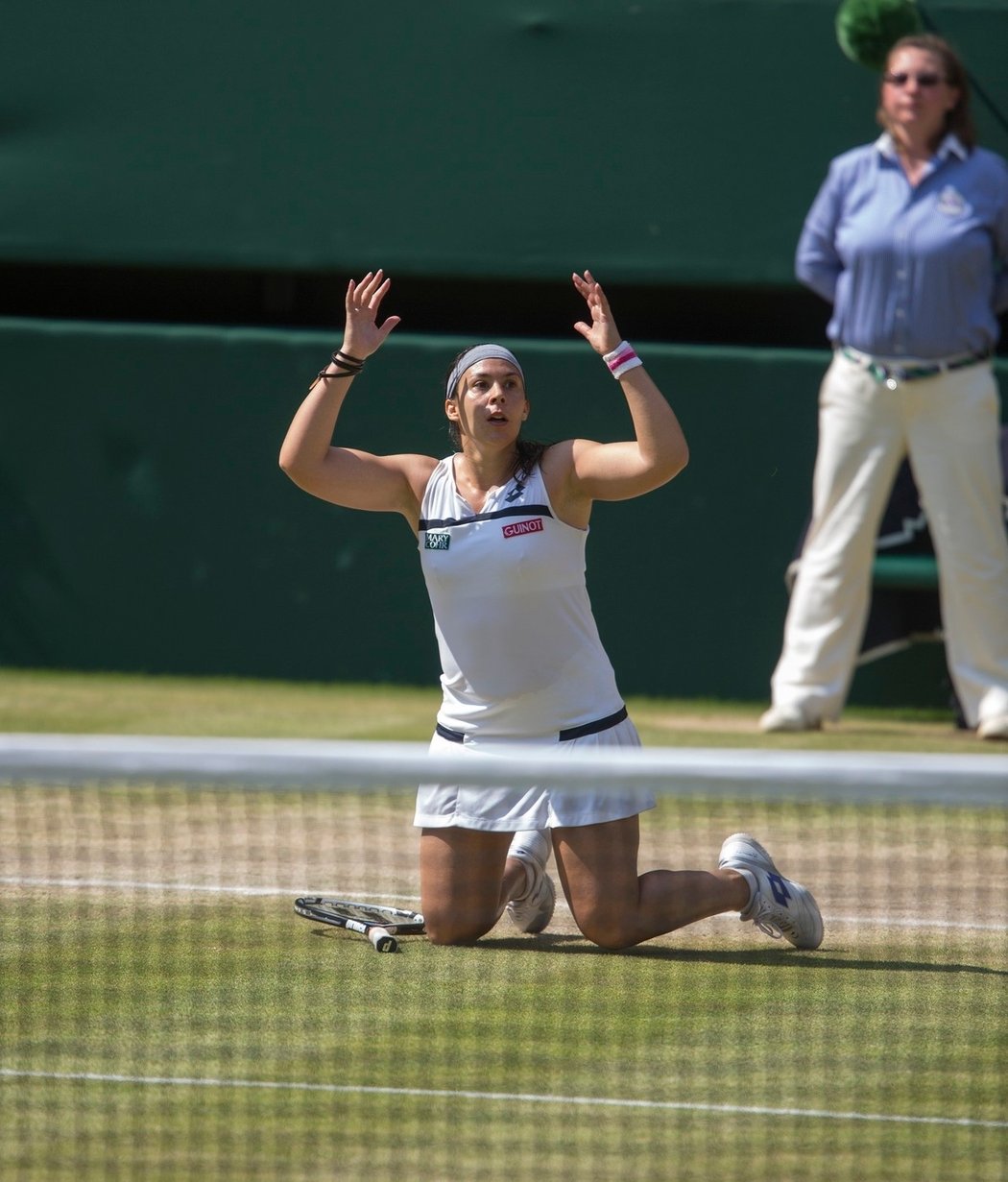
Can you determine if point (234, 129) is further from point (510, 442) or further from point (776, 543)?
point (510, 442)

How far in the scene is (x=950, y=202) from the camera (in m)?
9.04

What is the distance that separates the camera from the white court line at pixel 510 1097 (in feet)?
12.7

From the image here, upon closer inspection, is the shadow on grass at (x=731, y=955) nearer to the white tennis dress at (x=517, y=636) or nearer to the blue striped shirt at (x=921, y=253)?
the white tennis dress at (x=517, y=636)

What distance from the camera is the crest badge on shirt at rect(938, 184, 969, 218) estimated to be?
9.02m

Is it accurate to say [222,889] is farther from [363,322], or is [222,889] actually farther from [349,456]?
[363,322]

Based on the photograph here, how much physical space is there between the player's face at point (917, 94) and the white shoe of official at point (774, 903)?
4.55m

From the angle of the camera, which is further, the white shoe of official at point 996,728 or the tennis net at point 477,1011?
the white shoe of official at point 996,728

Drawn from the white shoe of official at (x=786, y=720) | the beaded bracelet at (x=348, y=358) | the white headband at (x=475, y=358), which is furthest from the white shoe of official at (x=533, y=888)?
the white shoe of official at (x=786, y=720)

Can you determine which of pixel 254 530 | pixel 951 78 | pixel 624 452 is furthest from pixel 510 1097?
pixel 254 530

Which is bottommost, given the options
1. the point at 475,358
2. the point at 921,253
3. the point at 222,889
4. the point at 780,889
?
the point at 222,889

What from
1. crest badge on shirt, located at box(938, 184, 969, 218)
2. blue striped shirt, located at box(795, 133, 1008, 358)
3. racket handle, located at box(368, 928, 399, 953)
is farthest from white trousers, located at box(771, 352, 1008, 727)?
racket handle, located at box(368, 928, 399, 953)

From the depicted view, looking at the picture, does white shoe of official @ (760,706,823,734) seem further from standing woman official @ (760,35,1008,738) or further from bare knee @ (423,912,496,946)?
bare knee @ (423,912,496,946)

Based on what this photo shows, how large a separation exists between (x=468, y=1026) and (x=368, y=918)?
1055 millimetres

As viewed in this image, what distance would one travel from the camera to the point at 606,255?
Answer: 1051cm
